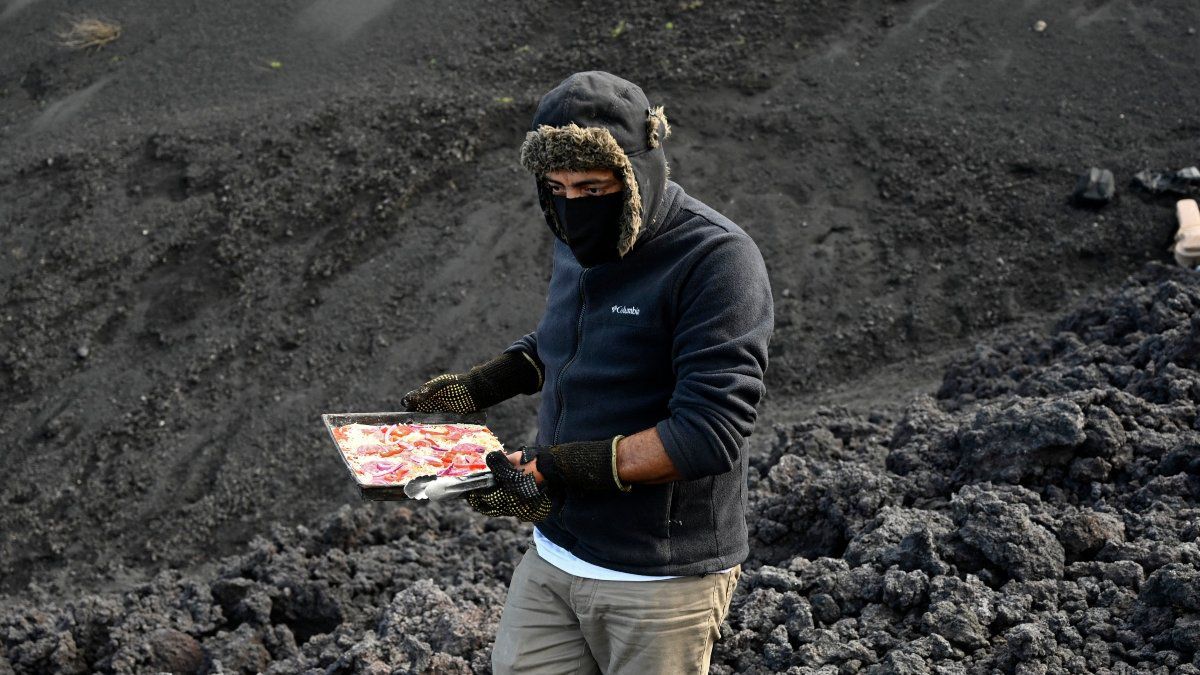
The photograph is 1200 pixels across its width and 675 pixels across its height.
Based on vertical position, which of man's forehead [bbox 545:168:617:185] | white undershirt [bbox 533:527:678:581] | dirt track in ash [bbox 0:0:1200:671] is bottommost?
dirt track in ash [bbox 0:0:1200:671]

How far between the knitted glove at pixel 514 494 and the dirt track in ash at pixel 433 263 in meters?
1.73

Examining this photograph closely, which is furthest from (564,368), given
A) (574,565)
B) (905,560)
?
(905,560)

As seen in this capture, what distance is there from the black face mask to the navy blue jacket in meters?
0.05

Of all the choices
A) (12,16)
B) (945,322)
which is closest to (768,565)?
(945,322)

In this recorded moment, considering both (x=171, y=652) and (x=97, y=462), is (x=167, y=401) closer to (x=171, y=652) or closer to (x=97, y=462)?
(x=97, y=462)

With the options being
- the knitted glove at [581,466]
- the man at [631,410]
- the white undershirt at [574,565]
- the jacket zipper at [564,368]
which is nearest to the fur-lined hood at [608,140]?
the man at [631,410]

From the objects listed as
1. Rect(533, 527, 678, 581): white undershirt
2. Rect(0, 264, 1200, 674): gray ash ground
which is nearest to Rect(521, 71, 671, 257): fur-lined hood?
Rect(533, 527, 678, 581): white undershirt

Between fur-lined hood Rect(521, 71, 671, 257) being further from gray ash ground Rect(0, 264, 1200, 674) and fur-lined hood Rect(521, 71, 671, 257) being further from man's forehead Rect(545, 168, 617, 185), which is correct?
gray ash ground Rect(0, 264, 1200, 674)

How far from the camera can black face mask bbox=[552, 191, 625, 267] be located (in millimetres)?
2875

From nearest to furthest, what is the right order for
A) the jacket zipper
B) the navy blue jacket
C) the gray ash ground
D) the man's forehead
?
the navy blue jacket, the man's forehead, the jacket zipper, the gray ash ground

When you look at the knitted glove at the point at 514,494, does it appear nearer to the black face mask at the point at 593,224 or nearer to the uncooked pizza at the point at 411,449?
the uncooked pizza at the point at 411,449

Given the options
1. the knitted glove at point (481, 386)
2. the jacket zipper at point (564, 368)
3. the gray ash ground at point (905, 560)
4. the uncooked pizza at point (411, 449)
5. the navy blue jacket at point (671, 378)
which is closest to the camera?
the navy blue jacket at point (671, 378)

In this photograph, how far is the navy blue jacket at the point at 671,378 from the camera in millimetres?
2664

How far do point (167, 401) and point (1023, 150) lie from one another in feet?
21.7
